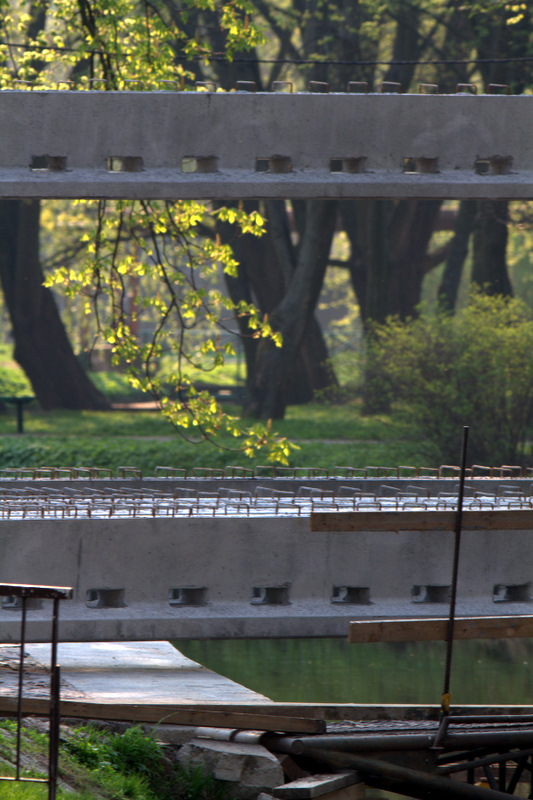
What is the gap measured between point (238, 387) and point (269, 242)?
8857 mm

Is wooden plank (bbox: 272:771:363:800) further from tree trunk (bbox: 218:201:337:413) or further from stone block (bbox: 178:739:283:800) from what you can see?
tree trunk (bbox: 218:201:337:413)

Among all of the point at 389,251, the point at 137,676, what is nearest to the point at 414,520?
the point at 137,676

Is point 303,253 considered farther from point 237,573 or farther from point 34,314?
point 237,573

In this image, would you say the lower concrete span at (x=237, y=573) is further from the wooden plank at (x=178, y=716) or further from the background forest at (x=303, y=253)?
the background forest at (x=303, y=253)

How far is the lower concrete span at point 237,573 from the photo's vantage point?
25.1 ft

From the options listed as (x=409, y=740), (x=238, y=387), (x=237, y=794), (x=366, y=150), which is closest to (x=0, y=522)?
(x=237, y=794)

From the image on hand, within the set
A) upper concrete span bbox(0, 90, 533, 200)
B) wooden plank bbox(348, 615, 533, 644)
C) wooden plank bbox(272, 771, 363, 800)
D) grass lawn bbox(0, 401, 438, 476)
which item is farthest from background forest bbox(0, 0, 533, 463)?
wooden plank bbox(272, 771, 363, 800)

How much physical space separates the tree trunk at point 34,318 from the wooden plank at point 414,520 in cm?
2267

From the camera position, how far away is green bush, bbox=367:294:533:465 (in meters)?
20.2

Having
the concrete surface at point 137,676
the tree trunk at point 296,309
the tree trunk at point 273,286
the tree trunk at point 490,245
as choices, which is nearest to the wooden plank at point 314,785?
the concrete surface at point 137,676

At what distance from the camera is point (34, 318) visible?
29281 mm

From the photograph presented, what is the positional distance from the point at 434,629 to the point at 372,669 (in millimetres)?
5299

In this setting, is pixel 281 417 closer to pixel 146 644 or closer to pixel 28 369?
pixel 28 369

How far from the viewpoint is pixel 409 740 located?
7.38m
